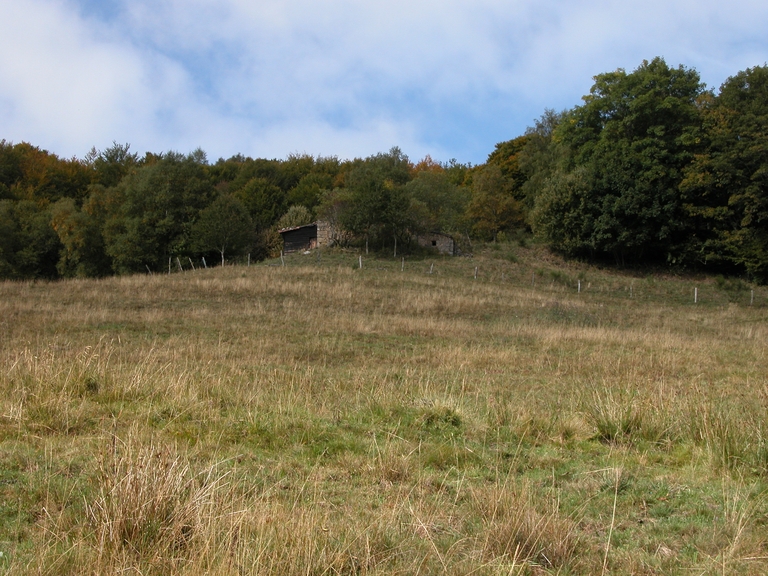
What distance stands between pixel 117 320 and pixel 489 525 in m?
18.2

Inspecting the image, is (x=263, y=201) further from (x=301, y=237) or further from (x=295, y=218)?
(x=301, y=237)

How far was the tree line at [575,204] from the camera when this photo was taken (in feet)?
151

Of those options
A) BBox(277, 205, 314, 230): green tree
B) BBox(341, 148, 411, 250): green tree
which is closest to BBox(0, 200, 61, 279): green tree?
BBox(277, 205, 314, 230): green tree

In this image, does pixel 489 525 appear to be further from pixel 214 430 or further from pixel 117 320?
pixel 117 320

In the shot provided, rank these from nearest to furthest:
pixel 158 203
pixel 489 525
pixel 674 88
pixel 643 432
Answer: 1. pixel 489 525
2. pixel 643 432
3. pixel 674 88
4. pixel 158 203

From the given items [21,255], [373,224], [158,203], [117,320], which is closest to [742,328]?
[117,320]

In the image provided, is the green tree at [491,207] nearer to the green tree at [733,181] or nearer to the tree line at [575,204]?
the tree line at [575,204]

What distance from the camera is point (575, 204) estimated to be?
5091 cm

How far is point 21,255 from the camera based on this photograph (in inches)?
2387

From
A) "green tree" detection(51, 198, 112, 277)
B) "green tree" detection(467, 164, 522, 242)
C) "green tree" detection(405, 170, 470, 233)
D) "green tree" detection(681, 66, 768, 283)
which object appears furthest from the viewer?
"green tree" detection(405, 170, 470, 233)

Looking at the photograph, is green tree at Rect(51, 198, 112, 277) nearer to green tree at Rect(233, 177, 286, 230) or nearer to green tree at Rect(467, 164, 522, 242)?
green tree at Rect(233, 177, 286, 230)

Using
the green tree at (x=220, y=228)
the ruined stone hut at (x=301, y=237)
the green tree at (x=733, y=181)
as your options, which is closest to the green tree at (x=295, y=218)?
the ruined stone hut at (x=301, y=237)

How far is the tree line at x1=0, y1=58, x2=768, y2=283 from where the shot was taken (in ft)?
151

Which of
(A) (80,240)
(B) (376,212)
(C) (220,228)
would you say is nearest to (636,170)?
(B) (376,212)
